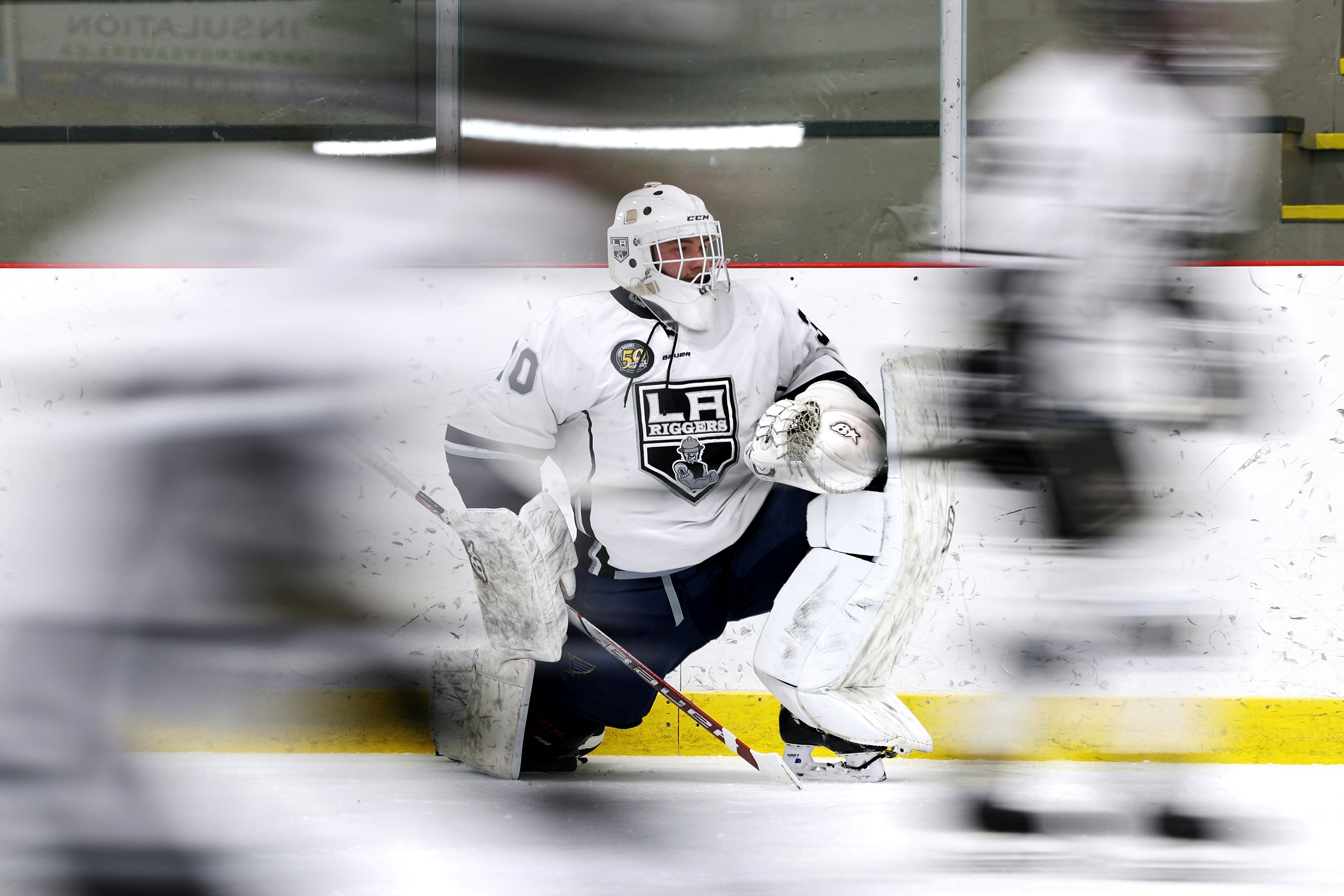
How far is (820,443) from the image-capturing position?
3.48ft

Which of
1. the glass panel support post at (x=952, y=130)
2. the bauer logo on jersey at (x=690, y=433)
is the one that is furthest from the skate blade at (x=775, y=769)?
the glass panel support post at (x=952, y=130)

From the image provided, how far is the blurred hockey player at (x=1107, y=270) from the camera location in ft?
1.30

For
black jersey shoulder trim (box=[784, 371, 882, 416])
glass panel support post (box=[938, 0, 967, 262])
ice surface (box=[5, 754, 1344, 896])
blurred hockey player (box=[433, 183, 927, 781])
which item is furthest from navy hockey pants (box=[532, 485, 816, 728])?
glass panel support post (box=[938, 0, 967, 262])

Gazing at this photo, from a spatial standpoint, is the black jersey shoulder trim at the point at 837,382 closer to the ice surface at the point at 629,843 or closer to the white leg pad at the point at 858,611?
the white leg pad at the point at 858,611

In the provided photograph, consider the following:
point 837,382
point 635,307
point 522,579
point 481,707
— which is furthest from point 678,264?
point 481,707

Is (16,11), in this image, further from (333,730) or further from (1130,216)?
(1130,216)

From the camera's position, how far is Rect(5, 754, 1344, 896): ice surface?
547 mm

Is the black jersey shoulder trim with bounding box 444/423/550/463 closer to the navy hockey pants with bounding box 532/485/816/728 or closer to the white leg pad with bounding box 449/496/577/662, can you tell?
the white leg pad with bounding box 449/496/577/662

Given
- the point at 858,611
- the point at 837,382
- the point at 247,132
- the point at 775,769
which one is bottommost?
the point at 775,769

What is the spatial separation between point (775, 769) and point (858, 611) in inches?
14.8

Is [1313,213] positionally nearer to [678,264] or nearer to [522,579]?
[678,264]

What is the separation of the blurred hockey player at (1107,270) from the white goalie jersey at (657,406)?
78 cm

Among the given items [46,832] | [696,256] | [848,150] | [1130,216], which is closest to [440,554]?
[46,832]

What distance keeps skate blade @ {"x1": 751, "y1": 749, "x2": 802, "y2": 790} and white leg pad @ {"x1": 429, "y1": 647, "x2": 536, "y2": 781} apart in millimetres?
340
